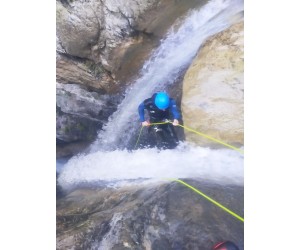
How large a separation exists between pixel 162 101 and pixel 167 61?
247mm

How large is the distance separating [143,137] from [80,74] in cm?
61

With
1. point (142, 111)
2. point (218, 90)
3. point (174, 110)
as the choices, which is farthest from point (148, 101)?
point (218, 90)

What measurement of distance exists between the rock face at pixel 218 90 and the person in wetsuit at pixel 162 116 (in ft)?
0.23

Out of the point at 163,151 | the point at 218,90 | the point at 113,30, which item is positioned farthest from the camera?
the point at 113,30

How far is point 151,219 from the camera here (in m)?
2.13

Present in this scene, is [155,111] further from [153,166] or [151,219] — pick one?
[151,219]

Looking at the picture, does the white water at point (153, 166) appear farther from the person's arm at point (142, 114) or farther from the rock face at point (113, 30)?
the rock face at point (113, 30)

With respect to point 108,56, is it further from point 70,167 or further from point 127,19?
point 70,167

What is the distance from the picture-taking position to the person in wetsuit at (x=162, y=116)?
218 cm

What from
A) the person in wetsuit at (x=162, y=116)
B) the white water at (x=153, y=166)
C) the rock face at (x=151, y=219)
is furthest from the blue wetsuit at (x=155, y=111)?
the rock face at (x=151, y=219)

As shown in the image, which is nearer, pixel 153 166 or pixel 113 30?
pixel 153 166

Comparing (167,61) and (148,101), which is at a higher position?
(167,61)
